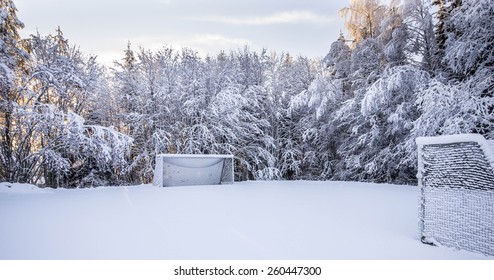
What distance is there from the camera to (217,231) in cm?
290

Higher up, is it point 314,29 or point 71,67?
point 314,29

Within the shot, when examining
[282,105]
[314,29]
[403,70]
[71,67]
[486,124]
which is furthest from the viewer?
[282,105]

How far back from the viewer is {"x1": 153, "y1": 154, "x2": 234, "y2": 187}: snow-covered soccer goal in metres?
8.12

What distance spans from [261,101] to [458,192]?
11.1 meters

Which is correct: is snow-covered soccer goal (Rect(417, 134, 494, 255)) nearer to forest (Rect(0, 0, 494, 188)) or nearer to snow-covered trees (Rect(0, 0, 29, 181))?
forest (Rect(0, 0, 494, 188))

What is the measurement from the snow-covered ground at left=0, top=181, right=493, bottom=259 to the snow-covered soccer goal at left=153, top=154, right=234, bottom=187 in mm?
3447

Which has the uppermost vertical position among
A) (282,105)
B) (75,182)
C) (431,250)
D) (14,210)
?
(282,105)

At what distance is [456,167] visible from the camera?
91.7 inches

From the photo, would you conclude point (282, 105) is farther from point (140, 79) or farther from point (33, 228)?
point (33, 228)

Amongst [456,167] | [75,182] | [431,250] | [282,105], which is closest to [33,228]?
[431,250]

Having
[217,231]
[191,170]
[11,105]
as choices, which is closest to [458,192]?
[217,231]

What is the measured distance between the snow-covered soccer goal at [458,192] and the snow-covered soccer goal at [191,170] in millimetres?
6477

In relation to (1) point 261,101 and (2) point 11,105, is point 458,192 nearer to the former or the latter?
(2) point 11,105

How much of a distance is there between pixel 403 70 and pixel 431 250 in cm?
684
